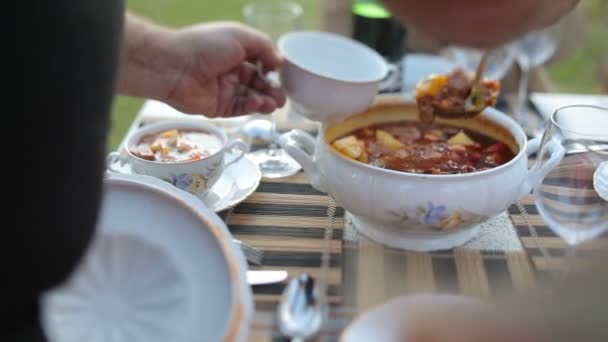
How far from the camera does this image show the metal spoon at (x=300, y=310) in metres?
0.73

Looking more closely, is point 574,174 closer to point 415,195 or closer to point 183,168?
point 415,195

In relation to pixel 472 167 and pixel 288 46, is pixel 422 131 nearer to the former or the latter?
pixel 472 167

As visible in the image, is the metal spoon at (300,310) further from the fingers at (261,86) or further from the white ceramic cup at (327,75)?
the fingers at (261,86)

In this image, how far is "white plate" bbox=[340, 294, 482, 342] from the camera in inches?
27.3

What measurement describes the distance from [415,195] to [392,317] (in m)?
0.20

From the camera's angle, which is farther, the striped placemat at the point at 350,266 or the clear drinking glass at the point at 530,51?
the clear drinking glass at the point at 530,51

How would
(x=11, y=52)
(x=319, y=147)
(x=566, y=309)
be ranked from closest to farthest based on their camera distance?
(x=11, y=52), (x=566, y=309), (x=319, y=147)

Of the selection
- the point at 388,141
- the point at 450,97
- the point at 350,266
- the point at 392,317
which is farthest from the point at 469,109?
the point at 392,317

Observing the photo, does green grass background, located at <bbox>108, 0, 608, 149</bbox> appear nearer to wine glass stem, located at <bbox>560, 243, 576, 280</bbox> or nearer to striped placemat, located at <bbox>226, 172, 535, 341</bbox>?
striped placemat, located at <bbox>226, 172, 535, 341</bbox>

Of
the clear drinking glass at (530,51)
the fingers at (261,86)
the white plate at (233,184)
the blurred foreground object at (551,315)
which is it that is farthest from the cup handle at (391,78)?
the blurred foreground object at (551,315)

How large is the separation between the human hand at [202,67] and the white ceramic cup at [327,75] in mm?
52

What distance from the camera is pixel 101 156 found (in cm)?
46

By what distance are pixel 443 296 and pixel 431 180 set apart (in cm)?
17

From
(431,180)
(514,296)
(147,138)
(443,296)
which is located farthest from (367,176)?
(147,138)
